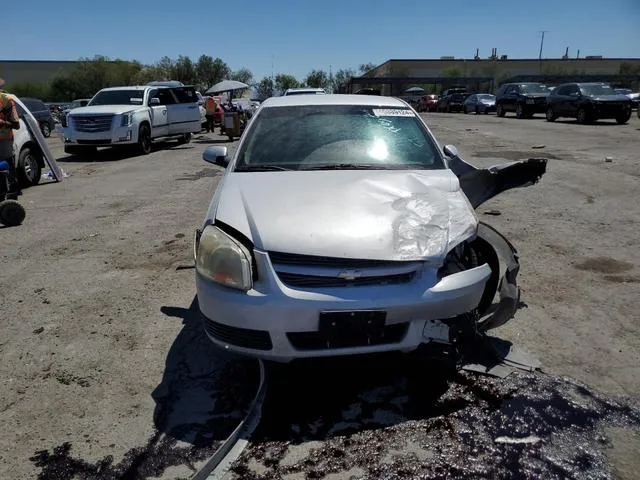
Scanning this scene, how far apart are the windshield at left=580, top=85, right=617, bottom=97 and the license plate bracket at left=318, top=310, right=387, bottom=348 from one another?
74.1 feet

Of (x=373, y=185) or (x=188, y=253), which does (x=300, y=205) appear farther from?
(x=188, y=253)

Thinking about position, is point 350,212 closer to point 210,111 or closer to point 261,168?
point 261,168

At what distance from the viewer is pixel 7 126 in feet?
25.7

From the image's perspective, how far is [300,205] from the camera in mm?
3123

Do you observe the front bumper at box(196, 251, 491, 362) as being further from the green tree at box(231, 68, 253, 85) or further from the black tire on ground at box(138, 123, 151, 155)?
the green tree at box(231, 68, 253, 85)

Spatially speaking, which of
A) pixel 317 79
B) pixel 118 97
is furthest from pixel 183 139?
pixel 317 79

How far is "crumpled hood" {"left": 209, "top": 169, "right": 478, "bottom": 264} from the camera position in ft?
9.13

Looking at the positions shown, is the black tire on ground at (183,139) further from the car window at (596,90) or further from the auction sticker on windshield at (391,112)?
the car window at (596,90)

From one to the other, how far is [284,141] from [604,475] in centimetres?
299

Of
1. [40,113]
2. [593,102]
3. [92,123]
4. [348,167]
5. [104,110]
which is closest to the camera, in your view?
[348,167]

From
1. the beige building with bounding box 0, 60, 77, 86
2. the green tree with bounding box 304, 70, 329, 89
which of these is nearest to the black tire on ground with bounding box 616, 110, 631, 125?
the green tree with bounding box 304, 70, 329, 89

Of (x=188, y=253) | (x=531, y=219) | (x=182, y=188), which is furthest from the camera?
(x=182, y=188)

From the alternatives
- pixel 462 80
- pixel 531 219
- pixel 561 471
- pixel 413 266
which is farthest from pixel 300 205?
pixel 462 80

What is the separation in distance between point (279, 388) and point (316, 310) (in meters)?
0.73
